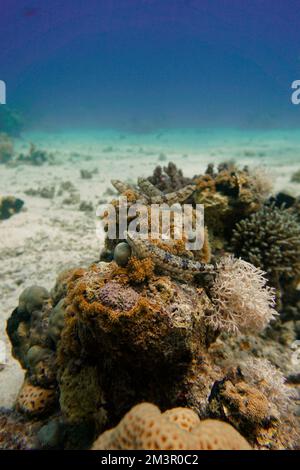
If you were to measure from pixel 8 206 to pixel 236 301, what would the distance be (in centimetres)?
1057

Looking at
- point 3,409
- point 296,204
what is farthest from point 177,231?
point 296,204

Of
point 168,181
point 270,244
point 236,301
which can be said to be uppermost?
point 168,181

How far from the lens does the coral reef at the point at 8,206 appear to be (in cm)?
1143

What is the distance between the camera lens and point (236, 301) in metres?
3.75

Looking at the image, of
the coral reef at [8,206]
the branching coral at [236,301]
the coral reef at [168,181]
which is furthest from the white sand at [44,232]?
the branching coral at [236,301]

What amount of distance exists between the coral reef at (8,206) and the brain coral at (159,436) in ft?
35.6

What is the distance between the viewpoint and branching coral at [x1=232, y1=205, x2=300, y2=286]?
5.21 m

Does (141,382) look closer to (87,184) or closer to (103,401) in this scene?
(103,401)

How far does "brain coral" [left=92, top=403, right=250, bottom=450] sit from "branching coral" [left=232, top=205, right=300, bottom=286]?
11.2ft

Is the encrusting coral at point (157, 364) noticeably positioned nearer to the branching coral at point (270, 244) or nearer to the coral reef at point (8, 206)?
the branching coral at point (270, 244)

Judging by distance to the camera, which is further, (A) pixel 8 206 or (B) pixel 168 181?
(A) pixel 8 206

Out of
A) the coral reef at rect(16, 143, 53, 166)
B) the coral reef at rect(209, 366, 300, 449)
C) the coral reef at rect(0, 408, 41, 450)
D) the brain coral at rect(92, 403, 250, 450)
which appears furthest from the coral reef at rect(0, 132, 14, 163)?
the brain coral at rect(92, 403, 250, 450)

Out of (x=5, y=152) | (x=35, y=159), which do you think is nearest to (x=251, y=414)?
(x=35, y=159)

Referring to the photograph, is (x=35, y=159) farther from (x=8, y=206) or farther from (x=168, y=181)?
(x=168, y=181)
